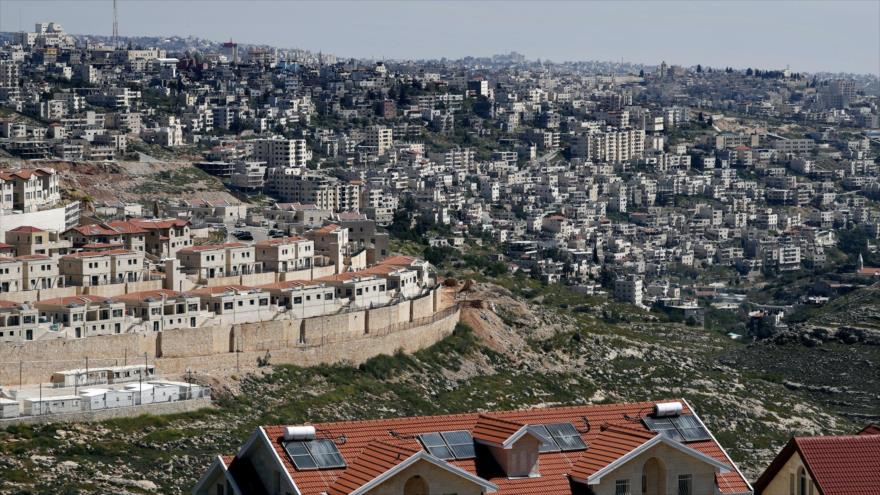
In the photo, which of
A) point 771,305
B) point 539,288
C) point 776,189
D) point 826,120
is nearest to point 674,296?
point 771,305

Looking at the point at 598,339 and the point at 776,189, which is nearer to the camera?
the point at 598,339

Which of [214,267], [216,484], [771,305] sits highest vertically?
[216,484]

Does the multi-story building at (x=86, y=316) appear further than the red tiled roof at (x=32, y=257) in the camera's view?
No

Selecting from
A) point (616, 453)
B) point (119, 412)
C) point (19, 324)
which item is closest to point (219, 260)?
point (19, 324)

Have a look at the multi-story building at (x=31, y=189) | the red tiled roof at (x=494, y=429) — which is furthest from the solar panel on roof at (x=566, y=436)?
the multi-story building at (x=31, y=189)

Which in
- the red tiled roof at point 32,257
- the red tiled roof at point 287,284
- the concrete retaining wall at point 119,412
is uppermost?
the red tiled roof at point 32,257

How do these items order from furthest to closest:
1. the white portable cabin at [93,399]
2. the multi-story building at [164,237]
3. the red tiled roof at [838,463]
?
the multi-story building at [164,237] < the white portable cabin at [93,399] < the red tiled roof at [838,463]

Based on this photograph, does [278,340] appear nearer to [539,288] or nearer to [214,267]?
[214,267]

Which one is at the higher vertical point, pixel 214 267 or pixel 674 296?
pixel 214 267

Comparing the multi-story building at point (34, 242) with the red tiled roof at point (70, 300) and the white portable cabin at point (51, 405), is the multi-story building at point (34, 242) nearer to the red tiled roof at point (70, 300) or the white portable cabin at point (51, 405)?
the red tiled roof at point (70, 300)
